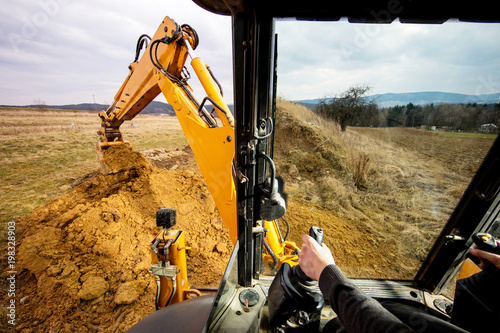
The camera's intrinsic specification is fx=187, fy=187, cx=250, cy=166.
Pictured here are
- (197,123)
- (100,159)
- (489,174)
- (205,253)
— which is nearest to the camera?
(489,174)

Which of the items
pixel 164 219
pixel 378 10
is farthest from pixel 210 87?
pixel 378 10

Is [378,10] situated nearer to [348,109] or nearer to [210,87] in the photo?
[210,87]

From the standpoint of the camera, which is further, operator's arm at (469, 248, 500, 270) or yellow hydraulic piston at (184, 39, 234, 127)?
yellow hydraulic piston at (184, 39, 234, 127)

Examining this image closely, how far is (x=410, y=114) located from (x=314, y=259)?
13.8ft

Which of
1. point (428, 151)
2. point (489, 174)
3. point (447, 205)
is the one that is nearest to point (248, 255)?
point (489, 174)

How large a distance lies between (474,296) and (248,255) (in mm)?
1397

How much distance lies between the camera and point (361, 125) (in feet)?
22.2

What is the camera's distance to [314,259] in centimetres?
96

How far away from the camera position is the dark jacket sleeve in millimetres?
672

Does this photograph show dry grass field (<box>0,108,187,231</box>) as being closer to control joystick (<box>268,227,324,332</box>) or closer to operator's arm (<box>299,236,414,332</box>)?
control joystick (<box>268,227,324,332</box>)

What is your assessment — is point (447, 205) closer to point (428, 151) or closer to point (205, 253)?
point (428, 151)

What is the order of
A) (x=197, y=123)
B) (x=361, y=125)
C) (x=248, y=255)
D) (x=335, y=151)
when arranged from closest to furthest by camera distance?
(x=248, y=255)
(x=197, y=123)
(x=361, y=125)
(x=335, y=151)

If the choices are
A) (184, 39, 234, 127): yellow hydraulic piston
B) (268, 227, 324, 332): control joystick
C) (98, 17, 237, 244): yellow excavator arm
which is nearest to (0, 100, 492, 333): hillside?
(268, 227, 324, 332): control joystick

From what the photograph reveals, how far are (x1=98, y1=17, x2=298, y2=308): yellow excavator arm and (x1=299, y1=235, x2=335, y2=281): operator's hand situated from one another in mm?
454
